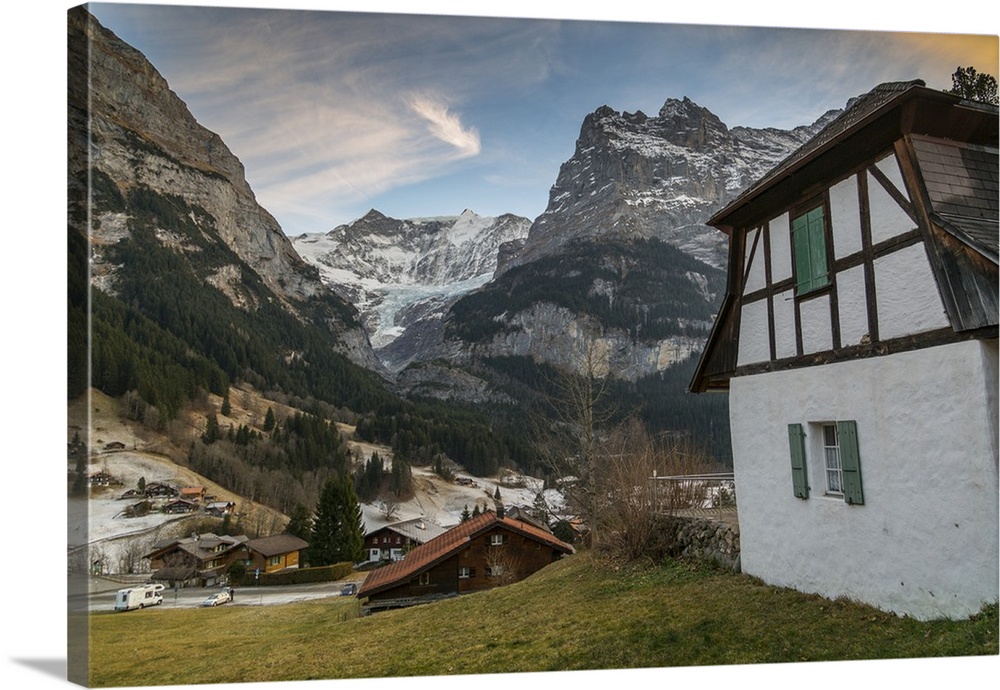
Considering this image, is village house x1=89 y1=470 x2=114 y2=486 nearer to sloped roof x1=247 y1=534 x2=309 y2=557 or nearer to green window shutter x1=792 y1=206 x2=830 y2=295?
green window shutter x1=792 y1=206 x2=830 y2=295

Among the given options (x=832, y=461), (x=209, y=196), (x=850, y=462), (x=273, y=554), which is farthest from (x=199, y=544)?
(x=209, y=196)

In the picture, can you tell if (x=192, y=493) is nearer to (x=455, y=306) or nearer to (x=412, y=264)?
(x=455, y=306)

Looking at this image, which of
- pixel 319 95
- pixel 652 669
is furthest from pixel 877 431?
pixel 319 95

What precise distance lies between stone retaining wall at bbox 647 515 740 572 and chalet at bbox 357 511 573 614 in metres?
8.23

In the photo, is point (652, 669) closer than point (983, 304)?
No

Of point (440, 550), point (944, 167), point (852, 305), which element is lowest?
point (440, 550)

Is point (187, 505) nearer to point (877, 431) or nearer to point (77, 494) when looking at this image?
Answer: point (77, 494)

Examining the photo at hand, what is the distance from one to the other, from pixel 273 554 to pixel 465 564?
71.6ft

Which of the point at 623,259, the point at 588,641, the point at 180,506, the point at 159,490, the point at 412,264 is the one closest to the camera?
the point at 588,641

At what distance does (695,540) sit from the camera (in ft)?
29.0

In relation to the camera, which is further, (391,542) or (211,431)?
(211,431)

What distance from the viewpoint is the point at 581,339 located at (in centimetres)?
6788

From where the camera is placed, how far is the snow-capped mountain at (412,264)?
125 m

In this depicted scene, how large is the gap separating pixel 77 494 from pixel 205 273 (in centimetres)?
6934
